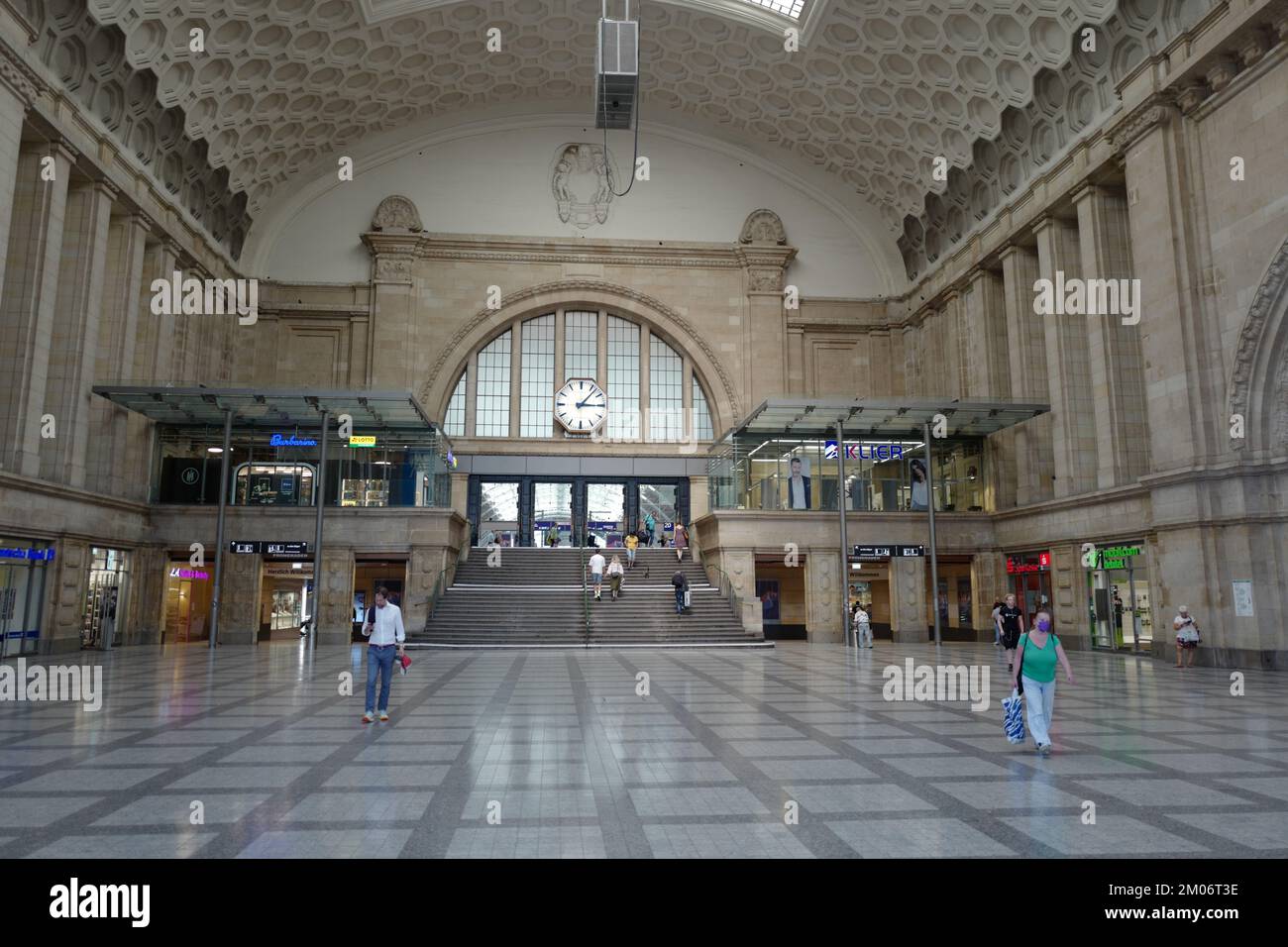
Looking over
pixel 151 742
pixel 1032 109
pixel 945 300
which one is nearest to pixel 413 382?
pixel 945 300

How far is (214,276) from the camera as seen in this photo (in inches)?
1298

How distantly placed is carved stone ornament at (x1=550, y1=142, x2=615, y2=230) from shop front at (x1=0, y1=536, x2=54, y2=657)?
2465 centimetres

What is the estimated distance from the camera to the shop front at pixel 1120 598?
72.0 feet

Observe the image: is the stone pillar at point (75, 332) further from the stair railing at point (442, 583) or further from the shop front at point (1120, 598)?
the shop front at point (1120, 598)

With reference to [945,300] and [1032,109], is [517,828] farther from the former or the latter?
[945,300]

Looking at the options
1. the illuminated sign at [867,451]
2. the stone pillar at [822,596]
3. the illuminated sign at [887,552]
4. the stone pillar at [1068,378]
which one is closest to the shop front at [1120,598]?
the stone pillar at [1068,378]

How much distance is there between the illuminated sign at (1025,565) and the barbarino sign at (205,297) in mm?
29542

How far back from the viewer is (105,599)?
24750mm

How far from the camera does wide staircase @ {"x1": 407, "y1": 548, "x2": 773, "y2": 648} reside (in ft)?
80.8

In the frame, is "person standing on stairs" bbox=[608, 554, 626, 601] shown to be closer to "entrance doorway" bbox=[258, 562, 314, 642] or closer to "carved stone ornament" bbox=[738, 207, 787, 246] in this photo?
"entrance doorway" bbox=[258, 562, 314, 642]

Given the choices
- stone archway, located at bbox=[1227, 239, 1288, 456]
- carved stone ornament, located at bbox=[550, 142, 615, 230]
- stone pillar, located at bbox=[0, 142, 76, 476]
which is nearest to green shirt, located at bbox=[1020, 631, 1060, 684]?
stone archway, located at bbox=[1227, 239, 1288, 456]

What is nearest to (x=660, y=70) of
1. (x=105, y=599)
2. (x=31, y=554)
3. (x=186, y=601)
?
(x=186, y=601)

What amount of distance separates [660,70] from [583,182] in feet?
19.1

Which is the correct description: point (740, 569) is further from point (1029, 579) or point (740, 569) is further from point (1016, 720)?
point (1016, 720)
